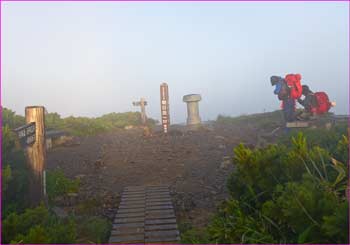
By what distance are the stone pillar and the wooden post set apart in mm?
10665

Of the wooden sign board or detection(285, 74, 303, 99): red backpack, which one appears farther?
detection(285, 74, 303, 99): red backpack

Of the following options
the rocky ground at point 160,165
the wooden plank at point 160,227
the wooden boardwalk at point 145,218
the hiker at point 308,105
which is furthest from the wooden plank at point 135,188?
the hiker at point 308,105

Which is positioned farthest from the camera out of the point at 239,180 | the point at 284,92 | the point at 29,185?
the point at 284,92

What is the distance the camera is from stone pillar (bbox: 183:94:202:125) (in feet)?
55.0

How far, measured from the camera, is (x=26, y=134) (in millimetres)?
5957

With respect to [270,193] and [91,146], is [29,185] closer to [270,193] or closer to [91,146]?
[270,193]

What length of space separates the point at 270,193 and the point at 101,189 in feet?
14.0

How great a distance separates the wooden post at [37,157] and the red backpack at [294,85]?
9242mm

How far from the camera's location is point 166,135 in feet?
46.8

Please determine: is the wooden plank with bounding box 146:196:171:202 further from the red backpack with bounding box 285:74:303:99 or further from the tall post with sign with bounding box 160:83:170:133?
the tall post with sign with bounding box 160:83:170:133

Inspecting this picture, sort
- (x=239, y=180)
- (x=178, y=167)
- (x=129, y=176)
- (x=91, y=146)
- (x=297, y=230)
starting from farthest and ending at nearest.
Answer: (x=91, y=146)
(x=178, y=167)
(x=129, y=176)
(x=239, y=180)
(x=297, y=230)

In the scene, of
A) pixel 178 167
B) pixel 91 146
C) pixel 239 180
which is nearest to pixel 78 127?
pixel 91 146

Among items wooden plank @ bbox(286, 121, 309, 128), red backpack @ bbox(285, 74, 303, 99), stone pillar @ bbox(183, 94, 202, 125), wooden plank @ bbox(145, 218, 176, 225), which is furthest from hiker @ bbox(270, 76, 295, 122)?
wooden plank @ bbox(145, 218, 176, 225)

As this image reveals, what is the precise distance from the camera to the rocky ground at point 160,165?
279 inches
